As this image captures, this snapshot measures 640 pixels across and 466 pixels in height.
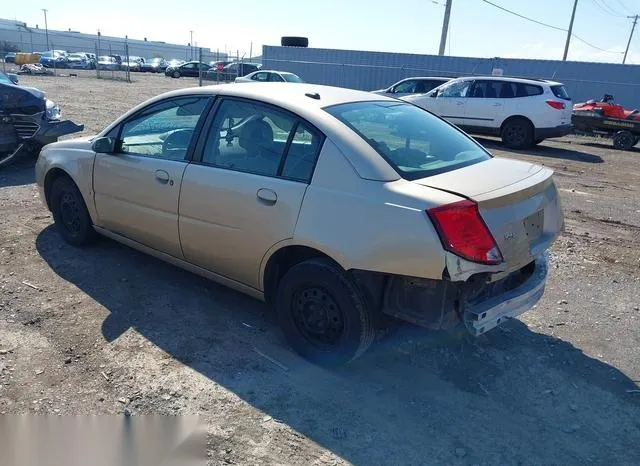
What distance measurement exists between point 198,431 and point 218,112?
2.20 m

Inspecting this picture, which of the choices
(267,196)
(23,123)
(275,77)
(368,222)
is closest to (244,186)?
(267,196)

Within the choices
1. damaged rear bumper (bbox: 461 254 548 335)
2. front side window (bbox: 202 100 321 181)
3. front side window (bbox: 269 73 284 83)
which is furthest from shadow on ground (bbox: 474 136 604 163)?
front side window (bbox: 202 100 321 181)

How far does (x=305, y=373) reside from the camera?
3.37 meters

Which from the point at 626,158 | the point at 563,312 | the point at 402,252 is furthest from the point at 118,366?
the point at 626,158

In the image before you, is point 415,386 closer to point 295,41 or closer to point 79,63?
point 295,41

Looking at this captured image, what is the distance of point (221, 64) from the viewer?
33156 mm

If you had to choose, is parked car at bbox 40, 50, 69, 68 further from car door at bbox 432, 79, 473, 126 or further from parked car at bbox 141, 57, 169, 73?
car door at bbox 432, 79, 473, 126

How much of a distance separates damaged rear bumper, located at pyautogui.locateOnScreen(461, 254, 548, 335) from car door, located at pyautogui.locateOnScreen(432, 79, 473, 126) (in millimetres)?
12079

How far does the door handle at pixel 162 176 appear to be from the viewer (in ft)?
13.1

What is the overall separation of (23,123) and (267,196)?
6.38 m

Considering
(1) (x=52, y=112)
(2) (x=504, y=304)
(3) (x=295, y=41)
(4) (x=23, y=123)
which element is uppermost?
(3) (x=295, y=41)

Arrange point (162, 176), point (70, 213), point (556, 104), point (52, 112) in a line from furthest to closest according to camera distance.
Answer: point (556, 104) → point (52, 112) → point (70, 213) → point (162, 176)

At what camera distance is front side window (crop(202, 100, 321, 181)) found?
3377 millimetres

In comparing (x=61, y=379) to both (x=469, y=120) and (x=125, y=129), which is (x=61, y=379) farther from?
(x=469, y=120)
